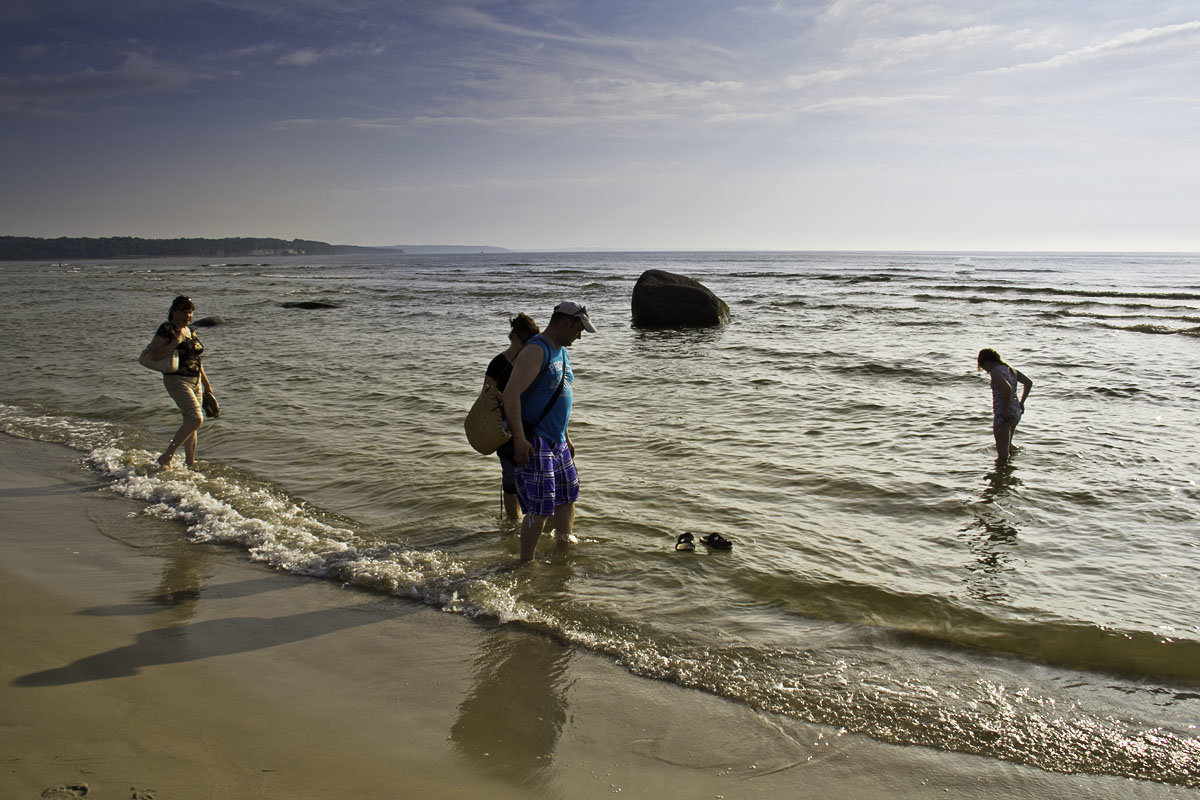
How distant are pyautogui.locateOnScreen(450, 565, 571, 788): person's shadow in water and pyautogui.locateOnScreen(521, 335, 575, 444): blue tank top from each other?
1517mm

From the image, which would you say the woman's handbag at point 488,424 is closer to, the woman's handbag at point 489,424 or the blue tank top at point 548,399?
the woman's handbag at point 489,424

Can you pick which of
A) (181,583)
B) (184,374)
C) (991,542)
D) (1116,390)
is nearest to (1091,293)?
(1116,390)

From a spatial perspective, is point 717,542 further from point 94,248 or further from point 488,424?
point 94,248

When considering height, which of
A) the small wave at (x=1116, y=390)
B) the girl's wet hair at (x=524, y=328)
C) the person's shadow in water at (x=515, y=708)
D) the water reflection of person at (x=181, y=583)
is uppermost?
the girl's wet hair at (x=524, y=328)

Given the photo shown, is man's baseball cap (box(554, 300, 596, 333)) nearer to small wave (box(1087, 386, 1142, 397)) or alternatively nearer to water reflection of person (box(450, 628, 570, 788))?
water reflection of person (box(450, 628, 570, 788))

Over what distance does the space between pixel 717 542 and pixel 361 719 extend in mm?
3266

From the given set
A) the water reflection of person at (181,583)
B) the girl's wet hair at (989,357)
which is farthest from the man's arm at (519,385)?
the girl's wet hair at (989,357)

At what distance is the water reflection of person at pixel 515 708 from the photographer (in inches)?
128

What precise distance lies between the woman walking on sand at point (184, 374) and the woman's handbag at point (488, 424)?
399 cm

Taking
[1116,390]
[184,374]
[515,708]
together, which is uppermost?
[184,374]

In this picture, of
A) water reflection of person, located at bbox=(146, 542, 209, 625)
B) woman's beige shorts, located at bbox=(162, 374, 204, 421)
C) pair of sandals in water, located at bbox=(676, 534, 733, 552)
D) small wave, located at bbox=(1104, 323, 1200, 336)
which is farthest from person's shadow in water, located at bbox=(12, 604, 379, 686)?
small wave, located at bbox=(1104, 323, 1200, 336)

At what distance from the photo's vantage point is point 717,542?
5926 mm

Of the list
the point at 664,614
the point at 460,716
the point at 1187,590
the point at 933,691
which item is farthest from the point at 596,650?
the point at 1187,590

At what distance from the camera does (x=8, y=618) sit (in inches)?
171
